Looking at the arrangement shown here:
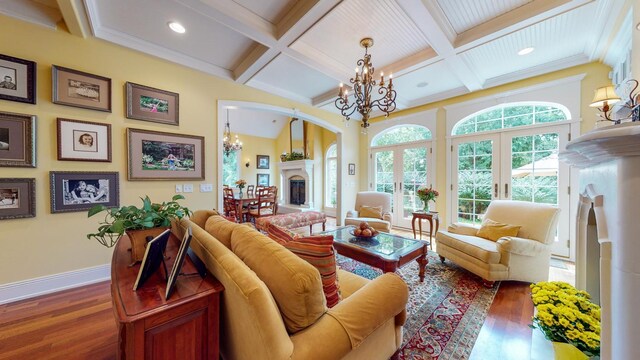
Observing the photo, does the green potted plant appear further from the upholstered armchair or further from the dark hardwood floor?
the upholstered armchair

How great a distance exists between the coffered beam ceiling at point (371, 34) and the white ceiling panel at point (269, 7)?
0.01 metres

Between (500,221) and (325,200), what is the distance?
16.2 ft

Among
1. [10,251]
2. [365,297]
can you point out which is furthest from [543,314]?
[10,251]

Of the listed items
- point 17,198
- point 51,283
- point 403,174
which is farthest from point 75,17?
point 403,174

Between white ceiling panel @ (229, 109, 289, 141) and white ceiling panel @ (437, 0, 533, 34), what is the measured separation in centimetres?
607

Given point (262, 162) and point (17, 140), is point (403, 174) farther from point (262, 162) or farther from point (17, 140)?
point (17, 140)

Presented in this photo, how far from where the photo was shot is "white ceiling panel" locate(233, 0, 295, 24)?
84.7 inches

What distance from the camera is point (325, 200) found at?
736 centimetres

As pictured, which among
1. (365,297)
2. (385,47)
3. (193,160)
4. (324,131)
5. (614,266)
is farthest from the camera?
(324,131)

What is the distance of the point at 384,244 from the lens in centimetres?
258

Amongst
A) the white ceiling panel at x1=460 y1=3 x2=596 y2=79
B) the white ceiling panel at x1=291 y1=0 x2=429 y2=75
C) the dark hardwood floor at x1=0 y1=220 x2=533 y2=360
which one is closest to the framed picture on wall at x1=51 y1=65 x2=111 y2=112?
the dark hardwood floor at x1=0 y1=220 x2=533 y2=360

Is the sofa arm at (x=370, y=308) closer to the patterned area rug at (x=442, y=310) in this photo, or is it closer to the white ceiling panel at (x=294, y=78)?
the patterned area rug at (x=442, y=310)

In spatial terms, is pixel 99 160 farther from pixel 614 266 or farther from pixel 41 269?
pixel 614 266

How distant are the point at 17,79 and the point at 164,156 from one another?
138cm
